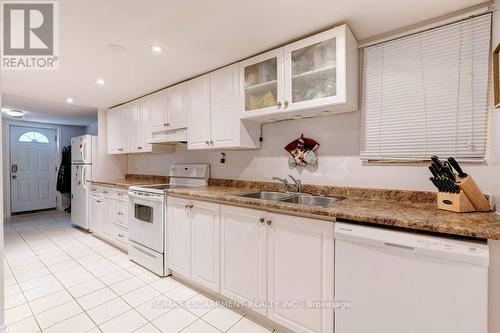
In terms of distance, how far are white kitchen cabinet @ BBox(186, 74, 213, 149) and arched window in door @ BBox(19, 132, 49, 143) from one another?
5.35 m

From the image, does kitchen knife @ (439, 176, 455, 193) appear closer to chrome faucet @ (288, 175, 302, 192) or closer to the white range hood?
chrome faucet @ (288, 175, 302, 192)

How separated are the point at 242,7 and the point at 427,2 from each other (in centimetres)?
117

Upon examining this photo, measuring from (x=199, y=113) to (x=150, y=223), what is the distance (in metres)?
1.36

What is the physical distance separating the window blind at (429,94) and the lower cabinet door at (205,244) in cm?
142

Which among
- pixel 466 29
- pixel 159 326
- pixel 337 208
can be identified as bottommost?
pixel 159 326

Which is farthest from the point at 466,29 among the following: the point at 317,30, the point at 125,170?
the point at 125,170

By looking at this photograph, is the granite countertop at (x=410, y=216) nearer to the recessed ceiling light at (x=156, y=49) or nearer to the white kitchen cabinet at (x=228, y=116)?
the white kitchen cabinet at (x=228, y=116)

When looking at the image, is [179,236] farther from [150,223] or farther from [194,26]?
[194,26]

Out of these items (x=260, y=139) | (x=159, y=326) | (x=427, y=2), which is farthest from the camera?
(x=260, y=139)

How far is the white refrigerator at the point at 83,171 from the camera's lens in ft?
13.3

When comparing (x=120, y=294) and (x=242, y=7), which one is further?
(x=120, y=294)

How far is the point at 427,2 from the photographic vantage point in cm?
148

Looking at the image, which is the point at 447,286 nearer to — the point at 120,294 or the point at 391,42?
the point at 391,42

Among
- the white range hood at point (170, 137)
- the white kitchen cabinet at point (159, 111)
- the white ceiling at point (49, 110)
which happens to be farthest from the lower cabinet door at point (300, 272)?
the white ceiling at point (49, 110)
